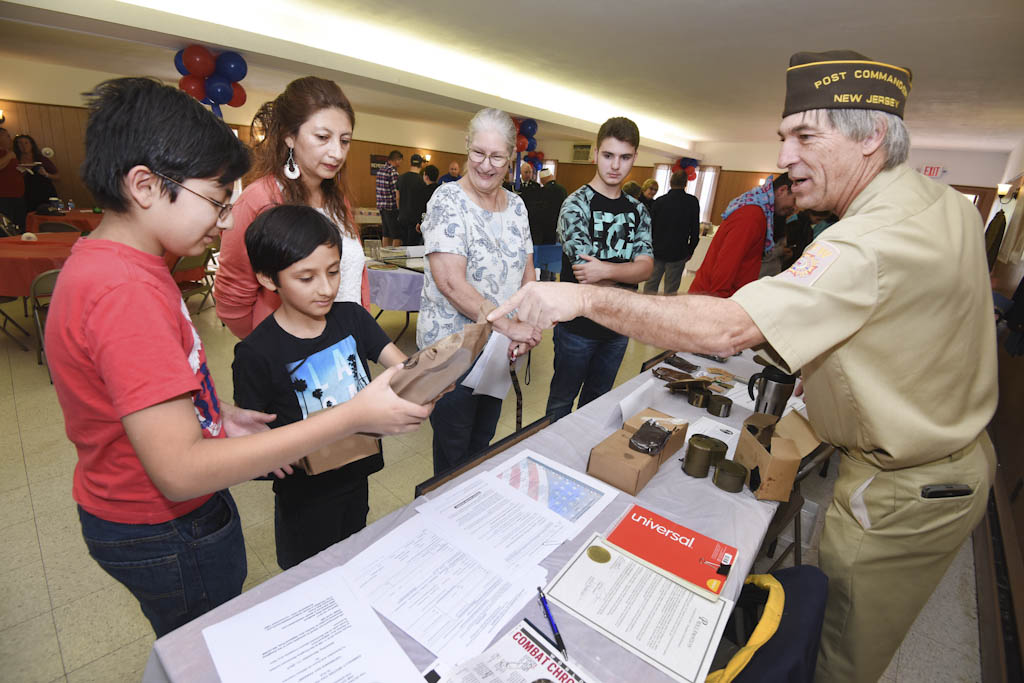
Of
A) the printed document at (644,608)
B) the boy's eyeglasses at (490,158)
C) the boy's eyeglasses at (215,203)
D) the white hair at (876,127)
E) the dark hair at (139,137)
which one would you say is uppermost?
the white hair at (876,127)

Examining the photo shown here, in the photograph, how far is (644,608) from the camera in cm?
86

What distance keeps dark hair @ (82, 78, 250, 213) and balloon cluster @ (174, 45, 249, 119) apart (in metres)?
5.41

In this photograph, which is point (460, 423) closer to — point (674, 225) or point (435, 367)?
point (435, 367)

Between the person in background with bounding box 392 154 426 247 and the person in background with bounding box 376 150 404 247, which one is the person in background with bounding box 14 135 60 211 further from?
the person in background with bounding box 392 154 426 247

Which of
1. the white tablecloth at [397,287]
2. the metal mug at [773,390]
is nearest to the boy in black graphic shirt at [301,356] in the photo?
the metal mug at [773,390]

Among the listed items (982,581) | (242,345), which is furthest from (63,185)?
(982,581)

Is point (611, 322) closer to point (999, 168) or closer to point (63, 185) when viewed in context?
point (63, 185)

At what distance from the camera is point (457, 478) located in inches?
47.6

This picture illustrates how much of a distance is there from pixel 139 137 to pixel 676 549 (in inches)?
50.3

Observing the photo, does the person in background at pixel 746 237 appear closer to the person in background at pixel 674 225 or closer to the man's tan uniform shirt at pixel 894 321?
the man's tan uniform shirt at pixel 894 321

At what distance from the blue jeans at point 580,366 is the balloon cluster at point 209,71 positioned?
203 inches

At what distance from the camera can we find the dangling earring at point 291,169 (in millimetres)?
1410

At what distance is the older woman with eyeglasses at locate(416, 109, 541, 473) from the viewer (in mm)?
1635

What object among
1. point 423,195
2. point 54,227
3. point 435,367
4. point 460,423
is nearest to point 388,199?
point 423,195
